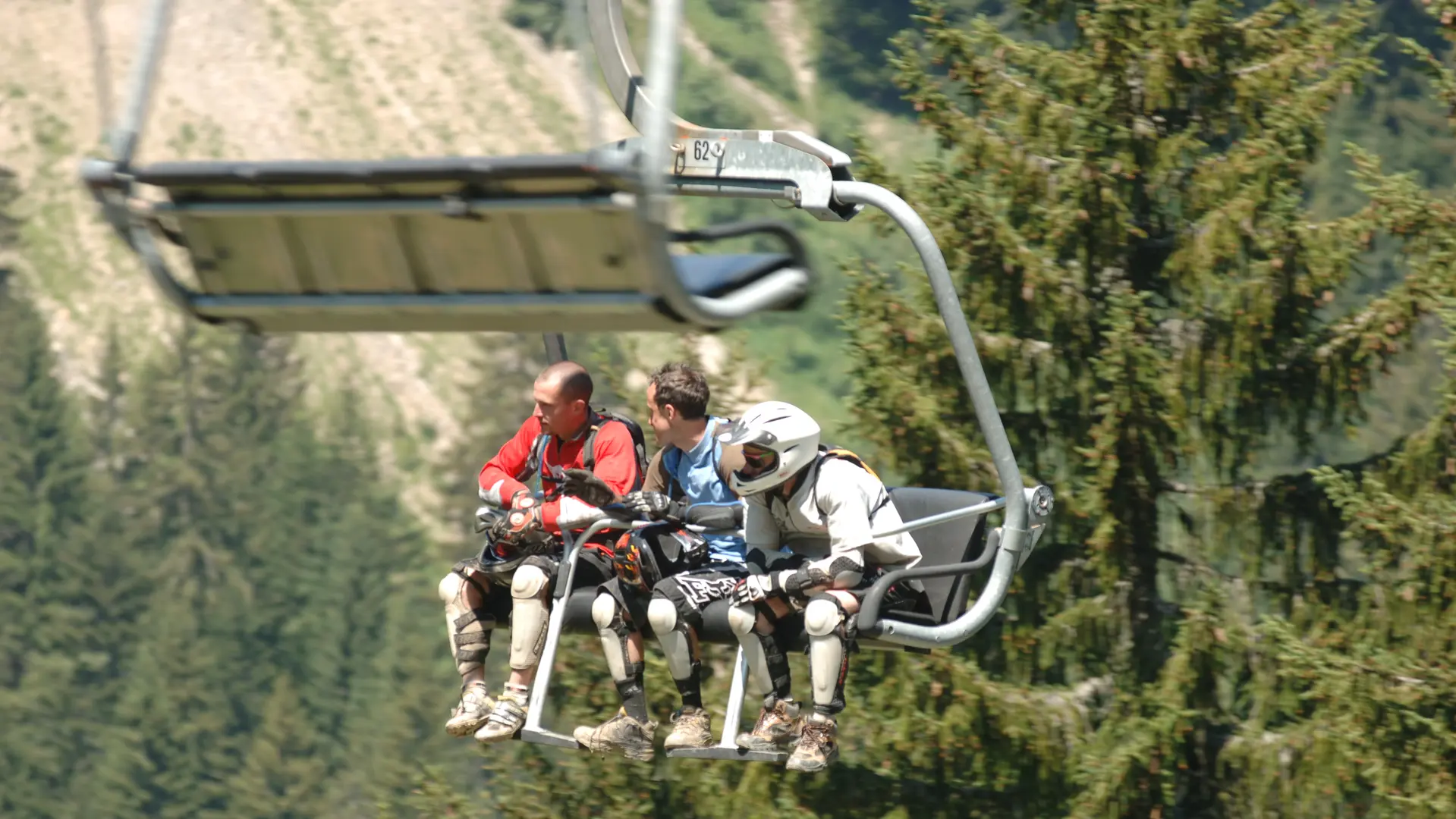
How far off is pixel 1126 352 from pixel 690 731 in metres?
5.97

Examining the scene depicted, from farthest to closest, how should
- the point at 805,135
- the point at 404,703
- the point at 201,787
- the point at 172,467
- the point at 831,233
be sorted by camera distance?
1. the point at 831,233
2. the point at 172,467
3. the point at 201,787
4. the point at 404,703
5. the point at 805,135

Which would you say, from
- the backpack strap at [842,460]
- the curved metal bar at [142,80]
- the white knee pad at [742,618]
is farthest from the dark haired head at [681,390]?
the curved metal bar at [142,80]

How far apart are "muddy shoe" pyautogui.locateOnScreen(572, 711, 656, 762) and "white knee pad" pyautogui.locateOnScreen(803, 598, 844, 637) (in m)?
0.73

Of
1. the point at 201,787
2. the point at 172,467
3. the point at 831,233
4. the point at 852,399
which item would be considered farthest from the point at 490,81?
the point at 852,399

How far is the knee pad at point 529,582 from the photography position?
7047 millimetres

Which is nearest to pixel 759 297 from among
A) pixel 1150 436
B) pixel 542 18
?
pixel 1150 436

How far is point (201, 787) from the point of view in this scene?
58625 millimetres

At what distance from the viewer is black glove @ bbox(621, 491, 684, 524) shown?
22.4ft

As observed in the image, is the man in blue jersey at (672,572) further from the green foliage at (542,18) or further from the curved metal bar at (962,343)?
the green foliage at (542,18)

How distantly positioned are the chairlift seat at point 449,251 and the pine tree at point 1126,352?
7523 mm

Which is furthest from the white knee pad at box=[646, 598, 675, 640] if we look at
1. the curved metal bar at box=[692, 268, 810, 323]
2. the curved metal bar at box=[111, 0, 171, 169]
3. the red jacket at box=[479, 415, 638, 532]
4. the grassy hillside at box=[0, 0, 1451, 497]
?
the grassy hillside at box=[0, 0, 1451, 497]

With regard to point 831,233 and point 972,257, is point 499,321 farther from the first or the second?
point 831,233

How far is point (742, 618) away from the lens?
22.3 ft

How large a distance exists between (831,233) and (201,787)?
30.6 m
